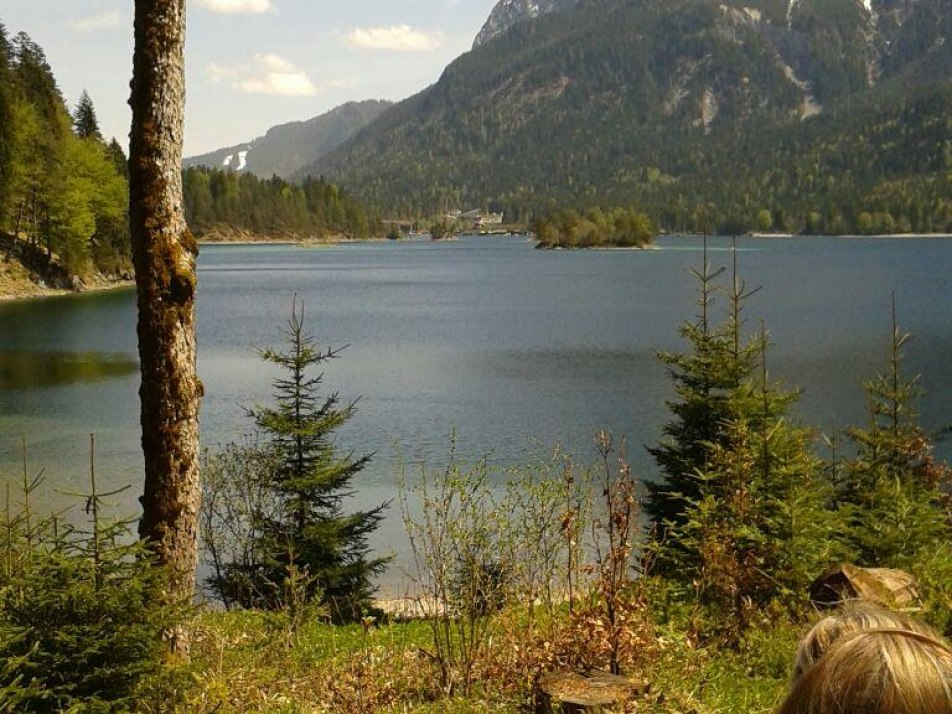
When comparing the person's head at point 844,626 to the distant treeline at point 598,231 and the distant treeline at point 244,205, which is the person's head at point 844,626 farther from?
the distant treeline at point 598,231

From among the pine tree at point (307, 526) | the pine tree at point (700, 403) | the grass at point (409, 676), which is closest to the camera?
the grass at point (409, 676)

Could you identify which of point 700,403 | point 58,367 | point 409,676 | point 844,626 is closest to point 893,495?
point 700,403

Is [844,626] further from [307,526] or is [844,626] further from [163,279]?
[307,526]

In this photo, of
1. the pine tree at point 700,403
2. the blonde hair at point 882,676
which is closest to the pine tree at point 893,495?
the pine tree at point 700,403

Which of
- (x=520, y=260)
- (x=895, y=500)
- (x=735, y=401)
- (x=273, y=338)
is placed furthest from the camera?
(x=520, y=260)

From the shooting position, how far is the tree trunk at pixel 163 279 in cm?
670

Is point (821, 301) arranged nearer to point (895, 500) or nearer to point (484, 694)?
point (895, 500)

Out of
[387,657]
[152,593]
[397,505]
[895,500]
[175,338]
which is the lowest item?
[397,505]

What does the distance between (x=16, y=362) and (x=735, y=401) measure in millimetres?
33987

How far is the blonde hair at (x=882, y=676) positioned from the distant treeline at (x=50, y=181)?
225 ft

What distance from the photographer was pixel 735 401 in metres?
11.5

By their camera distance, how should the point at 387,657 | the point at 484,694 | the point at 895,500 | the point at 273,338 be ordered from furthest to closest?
the point at 273,338, the point at 895,500, the point at 387,657, the point at 484,694

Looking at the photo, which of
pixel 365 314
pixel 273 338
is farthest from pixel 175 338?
pixel 365 314

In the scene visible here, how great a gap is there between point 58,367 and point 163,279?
1325 inches
